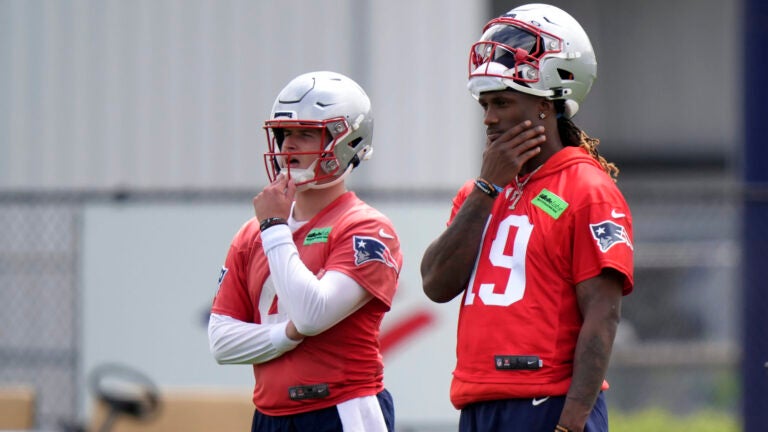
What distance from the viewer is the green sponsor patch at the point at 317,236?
140 inches

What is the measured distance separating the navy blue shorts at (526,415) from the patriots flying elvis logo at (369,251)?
0.54 m

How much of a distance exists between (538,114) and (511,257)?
0.40 m

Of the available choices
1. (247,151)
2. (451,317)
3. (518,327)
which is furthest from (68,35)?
(518,327)

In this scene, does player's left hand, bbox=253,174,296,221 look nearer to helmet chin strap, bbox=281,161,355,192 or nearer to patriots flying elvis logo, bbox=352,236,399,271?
helmet chin strap, bbox=281,161,355,192

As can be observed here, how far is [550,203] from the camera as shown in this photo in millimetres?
3199

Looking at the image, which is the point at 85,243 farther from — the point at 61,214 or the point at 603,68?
the point at 603,68

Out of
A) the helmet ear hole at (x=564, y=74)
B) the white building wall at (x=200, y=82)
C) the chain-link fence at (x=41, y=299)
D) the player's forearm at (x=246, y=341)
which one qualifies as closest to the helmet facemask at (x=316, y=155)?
the player's forearm at (x=246, y=341)

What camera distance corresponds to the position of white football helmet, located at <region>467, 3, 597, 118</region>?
3.22m

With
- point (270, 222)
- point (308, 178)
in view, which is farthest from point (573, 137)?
point (270, 222)

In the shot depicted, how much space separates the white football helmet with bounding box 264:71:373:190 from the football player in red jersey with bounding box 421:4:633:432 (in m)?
0.47

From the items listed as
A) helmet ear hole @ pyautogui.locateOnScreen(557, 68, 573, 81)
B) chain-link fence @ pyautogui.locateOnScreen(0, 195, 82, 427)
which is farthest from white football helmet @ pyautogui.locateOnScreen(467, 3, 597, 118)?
chain-link fence @ pyautogui.locateOnScreen(0, 195, 82, 427)

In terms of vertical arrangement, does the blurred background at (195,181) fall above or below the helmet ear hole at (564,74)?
below

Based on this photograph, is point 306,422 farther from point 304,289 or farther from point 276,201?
point 276,201

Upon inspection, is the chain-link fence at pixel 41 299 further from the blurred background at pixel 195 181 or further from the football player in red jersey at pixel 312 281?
the football player in red jersey at pixel 312 281
